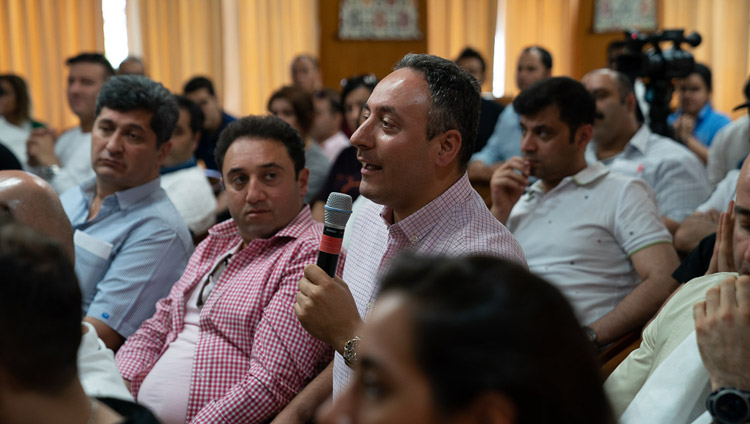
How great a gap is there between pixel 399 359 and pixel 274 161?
4.75 ft

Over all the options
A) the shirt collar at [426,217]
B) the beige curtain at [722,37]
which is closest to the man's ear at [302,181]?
the shirt collar at [426,217]

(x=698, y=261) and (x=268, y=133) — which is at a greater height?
(x=268, y=133)

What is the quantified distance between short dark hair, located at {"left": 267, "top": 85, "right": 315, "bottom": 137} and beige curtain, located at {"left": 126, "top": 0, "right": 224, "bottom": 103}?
10.2ft

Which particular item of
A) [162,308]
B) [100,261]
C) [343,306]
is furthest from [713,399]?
[100,261]

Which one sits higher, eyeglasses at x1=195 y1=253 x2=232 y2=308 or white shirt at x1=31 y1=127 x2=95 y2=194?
white shirt at x1=31 y1=127 x2=95 y2=194

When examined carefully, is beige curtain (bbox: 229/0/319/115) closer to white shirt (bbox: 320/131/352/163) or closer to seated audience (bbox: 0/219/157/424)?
white shirt (bbox: 320/131/352/163)

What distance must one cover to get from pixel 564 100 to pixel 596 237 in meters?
0.46

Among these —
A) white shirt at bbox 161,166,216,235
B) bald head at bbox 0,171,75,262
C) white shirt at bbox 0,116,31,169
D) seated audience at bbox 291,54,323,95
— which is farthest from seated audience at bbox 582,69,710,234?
white shirt at bbox 0,116,31,169

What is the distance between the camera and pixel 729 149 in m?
3.59

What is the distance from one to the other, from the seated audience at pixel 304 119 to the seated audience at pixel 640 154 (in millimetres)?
1292

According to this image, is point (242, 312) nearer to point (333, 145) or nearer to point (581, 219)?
point (581, 219)

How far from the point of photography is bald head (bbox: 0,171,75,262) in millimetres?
1470

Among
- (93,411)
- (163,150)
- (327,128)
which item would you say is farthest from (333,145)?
(93,411)

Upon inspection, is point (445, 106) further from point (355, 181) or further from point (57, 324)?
point (355, 181)
